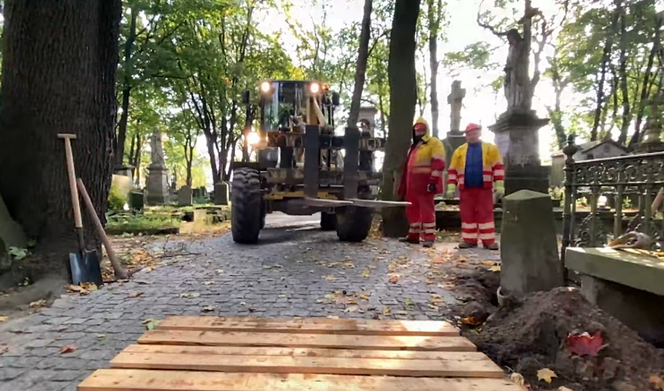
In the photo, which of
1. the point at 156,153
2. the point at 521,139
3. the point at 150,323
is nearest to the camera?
the point at 150,323

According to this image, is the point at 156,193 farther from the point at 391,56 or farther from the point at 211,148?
the point at 391,56

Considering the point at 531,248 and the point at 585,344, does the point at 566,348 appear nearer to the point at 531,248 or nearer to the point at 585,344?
the point at 585,344

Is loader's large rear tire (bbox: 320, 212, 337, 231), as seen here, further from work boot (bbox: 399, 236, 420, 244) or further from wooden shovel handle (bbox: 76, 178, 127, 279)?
wooden shovel handle (bbox: 76, 178, 127, 279)

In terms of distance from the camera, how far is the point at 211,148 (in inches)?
994

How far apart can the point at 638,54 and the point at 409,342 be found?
25.4m

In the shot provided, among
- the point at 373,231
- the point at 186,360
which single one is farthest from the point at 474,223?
the point at 186,360

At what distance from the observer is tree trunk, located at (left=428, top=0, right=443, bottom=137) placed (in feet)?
65.3

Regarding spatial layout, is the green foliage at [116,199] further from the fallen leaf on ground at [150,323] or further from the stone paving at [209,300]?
the fallen leaf on ground at [150,323]

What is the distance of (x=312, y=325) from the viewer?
302 centimetres

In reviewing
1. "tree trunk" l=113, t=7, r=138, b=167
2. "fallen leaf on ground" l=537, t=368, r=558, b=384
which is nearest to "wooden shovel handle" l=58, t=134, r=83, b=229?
"fallen leaf on ground" l=537, t=368, r=558, b=384

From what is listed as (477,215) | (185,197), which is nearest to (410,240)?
(477,215)

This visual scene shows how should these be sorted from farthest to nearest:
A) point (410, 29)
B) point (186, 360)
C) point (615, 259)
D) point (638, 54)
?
1. point (638, 54)
2. point (410, 29)
3. point (615, 259)
4. point (186, 360)

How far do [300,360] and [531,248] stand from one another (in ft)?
7.48

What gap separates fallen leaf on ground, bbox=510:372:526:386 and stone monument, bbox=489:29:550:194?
803cm
